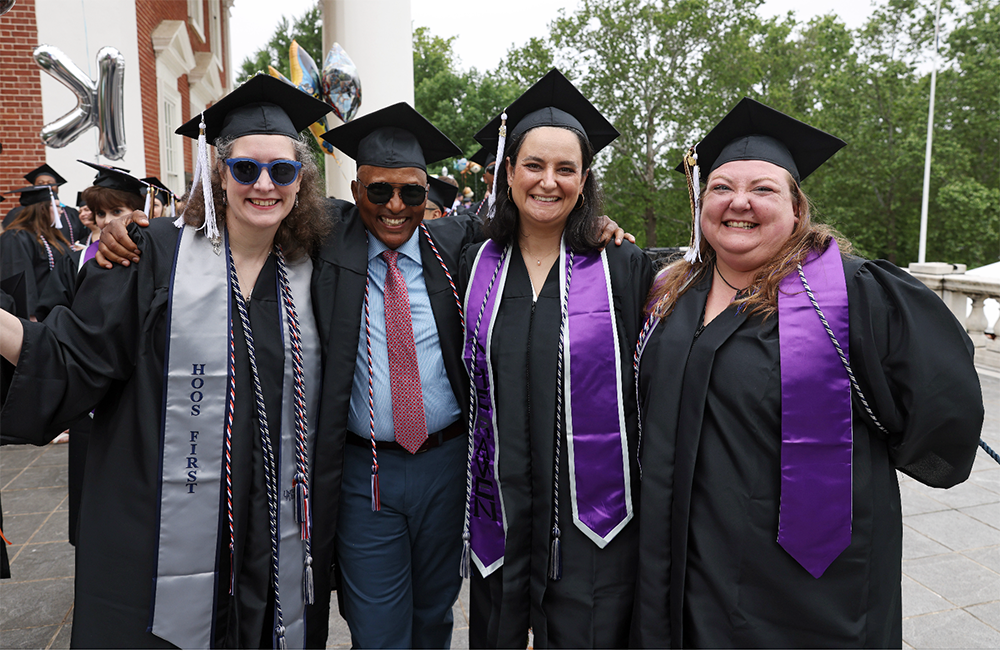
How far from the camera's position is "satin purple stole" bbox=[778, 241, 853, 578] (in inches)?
71.8

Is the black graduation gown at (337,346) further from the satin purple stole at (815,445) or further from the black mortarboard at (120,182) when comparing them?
the black mortarboard at (120,182)

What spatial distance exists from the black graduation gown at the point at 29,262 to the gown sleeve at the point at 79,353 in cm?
427

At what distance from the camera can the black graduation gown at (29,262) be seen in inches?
222

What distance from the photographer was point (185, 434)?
2035mm

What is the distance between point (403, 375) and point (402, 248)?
1.56ft

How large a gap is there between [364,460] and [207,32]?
622 inches

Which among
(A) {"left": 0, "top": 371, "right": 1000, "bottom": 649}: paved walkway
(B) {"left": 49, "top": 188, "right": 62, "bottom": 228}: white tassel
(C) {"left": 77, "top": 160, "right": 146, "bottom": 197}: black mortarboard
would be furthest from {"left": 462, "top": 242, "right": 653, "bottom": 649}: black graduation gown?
(B) {"left": 49, "top": 188, "right": 62, "bottom": 228}: white tassel

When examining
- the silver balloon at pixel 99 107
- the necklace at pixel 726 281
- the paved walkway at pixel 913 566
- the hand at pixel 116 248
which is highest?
the silver balloon at pixel 99 107

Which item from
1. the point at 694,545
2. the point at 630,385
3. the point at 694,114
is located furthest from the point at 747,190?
the point at 694,114

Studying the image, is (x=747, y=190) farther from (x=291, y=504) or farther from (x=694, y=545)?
(x=291, y=504)

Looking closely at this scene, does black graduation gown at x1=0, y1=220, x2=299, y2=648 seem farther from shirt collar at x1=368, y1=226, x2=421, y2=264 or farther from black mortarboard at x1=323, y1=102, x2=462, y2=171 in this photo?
black mortarboard at x1=323, y1=102, x2=462, y2=171

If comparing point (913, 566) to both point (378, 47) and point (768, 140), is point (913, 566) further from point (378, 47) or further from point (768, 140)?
point (378, 47)

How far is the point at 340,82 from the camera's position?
19.0 feet

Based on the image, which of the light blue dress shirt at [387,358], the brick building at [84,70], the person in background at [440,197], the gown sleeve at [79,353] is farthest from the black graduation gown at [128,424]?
the brick building at [84,70]
